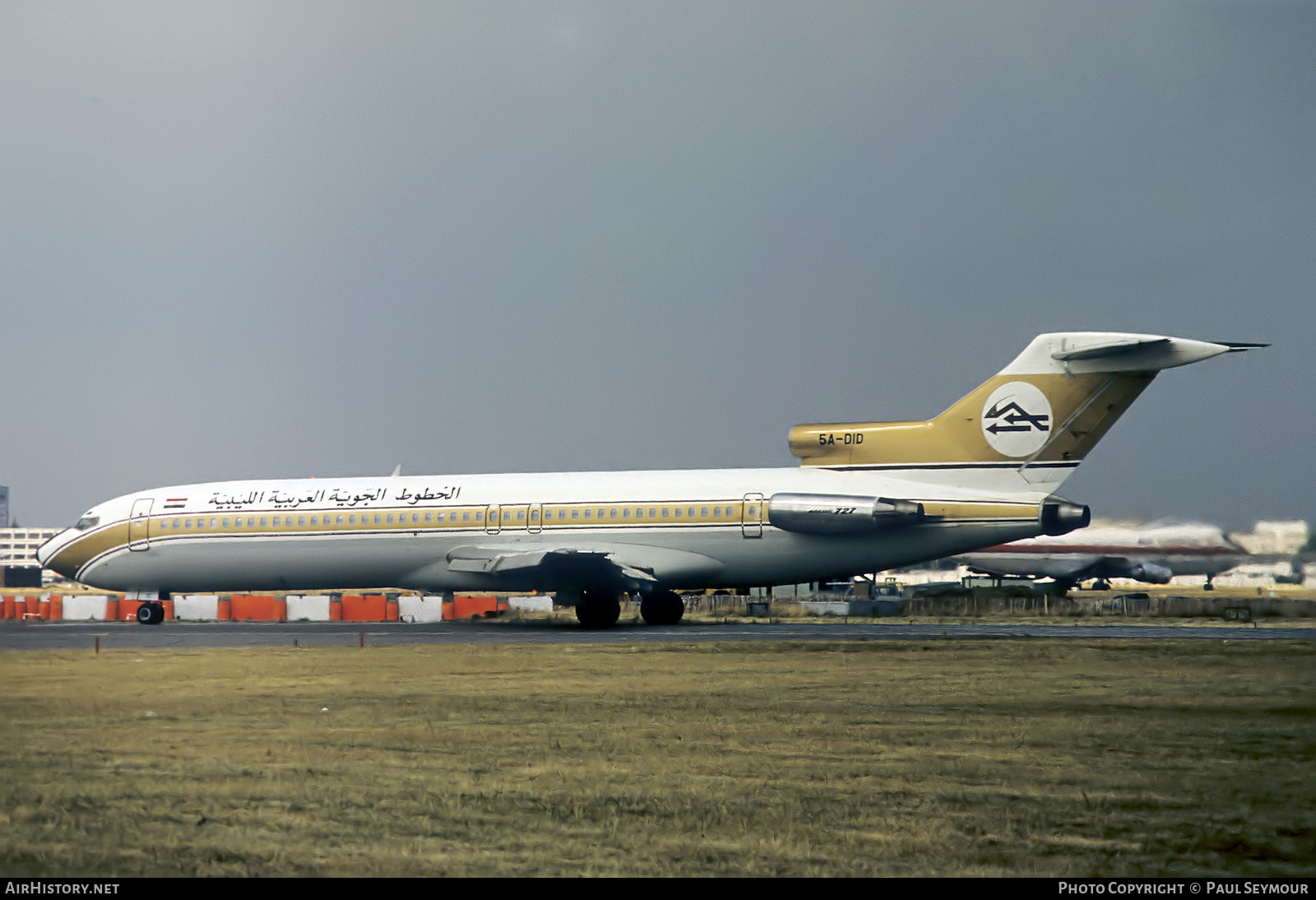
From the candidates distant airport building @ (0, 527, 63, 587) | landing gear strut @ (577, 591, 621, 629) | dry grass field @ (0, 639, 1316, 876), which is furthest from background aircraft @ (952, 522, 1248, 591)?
distant airport building @ (0, 527, 63, 587)

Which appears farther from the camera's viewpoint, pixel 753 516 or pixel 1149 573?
pixel 1149 573

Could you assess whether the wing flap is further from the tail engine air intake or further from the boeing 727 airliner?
the tail engine air intake

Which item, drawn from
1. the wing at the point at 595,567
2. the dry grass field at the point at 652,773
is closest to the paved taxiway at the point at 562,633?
the wing at the point at 595,567

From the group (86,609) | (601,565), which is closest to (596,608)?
(601,565)

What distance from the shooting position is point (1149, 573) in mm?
56125

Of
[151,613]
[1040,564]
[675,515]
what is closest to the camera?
[675,515]

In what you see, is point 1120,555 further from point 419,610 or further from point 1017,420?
point 419,610

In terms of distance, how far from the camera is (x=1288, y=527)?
27.0 m

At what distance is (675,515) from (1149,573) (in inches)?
1178

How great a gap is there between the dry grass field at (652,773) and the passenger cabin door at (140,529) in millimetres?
22796

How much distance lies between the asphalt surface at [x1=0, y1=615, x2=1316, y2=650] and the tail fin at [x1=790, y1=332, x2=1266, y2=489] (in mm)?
4305

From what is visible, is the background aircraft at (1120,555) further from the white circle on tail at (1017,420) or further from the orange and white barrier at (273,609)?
the orange and white barrier at (273,609)

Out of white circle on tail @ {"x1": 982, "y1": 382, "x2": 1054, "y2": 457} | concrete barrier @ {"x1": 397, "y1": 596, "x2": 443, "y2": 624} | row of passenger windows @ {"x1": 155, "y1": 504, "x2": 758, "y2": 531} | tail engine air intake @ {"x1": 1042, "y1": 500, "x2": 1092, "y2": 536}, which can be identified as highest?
white circle on tail @ {"x1": 982, "y1": 382, "x2": 1054, "y2": 457}

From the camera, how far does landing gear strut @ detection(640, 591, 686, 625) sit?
3719 cm
